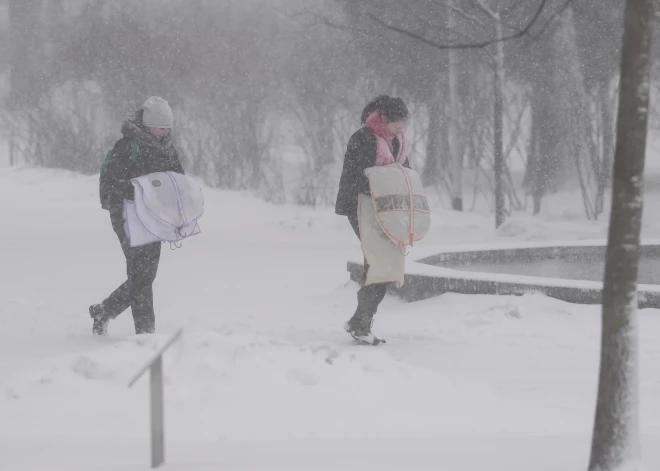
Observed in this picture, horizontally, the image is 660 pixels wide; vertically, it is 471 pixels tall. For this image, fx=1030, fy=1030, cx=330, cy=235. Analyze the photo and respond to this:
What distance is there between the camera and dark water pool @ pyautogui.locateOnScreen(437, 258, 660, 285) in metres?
10.1

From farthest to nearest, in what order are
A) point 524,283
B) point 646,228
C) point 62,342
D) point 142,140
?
point 646,228
point 524,283
point 62,342
point 142,140

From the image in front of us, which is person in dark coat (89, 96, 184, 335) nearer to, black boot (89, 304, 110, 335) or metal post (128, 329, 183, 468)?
black boot (89, 304, 110, 335)

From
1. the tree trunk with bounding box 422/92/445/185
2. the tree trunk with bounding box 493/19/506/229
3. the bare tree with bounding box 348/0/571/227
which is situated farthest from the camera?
the tree trunk with bounding box 422/92/445/185

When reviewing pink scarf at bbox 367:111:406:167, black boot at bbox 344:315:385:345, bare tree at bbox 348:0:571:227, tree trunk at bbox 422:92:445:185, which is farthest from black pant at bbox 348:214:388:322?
tree trunk at bbox 422:92:445:185

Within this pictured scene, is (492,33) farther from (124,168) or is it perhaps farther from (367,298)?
(124,168)

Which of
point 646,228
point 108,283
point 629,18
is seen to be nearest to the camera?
Result: point 629,18

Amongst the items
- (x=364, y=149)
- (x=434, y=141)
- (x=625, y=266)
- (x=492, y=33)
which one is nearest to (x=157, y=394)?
(x=625, y=266)

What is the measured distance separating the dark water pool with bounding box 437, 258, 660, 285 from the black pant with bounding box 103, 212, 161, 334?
4.25 m

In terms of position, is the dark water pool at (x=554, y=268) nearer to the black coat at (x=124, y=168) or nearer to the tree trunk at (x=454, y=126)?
the black coat at (x=124, y=168)

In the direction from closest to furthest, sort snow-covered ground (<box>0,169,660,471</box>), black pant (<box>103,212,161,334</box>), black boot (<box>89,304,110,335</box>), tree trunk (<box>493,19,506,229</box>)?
snow-covered ground (<box>0,169,660,471</box>) → black pant (<box>103,212,161,334</box>) → black boot (<box>89,304,110,335</box>) → tree trunk (<box>493,19,506,229</box>)

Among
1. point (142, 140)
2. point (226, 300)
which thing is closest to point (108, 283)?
point (226, 300)

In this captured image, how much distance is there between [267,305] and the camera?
905cm

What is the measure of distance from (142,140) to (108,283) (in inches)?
183

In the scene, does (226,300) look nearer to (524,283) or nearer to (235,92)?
(524,283)
